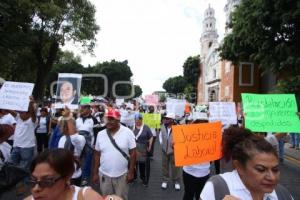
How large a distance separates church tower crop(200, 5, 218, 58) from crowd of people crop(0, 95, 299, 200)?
83.5m

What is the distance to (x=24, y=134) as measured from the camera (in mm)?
8164

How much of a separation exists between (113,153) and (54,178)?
9.85ft

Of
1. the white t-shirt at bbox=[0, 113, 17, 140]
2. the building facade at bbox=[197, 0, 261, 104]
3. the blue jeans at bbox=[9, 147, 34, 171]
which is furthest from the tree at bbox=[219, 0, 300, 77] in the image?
the building facade at bbox=[197, 0, 261, 104]

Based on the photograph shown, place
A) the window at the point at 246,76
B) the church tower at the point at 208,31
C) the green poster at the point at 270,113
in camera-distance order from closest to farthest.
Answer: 1. the green poster at the point at 270,113
2. the window at the point at 246,76
3. the church tower at the point at 208,31

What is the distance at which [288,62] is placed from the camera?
49.4ft

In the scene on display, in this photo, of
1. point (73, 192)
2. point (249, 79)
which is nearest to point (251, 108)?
point (73, 192)

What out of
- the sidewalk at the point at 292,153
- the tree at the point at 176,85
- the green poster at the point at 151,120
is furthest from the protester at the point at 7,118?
the tree at the point at 176,85

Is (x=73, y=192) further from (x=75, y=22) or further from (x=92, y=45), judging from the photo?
(x=92, y=45)

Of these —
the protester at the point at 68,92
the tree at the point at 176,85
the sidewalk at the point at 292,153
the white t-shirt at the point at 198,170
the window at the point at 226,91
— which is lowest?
the sidewalk at the point at 292,153

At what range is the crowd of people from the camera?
254 cm

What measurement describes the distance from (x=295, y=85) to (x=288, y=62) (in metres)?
9.25

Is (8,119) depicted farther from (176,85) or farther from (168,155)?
(176,85)

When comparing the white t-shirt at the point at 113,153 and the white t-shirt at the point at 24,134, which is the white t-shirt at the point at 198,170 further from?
the white t-shirt at the point at 24,134

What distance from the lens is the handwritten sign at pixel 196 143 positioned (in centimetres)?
495
